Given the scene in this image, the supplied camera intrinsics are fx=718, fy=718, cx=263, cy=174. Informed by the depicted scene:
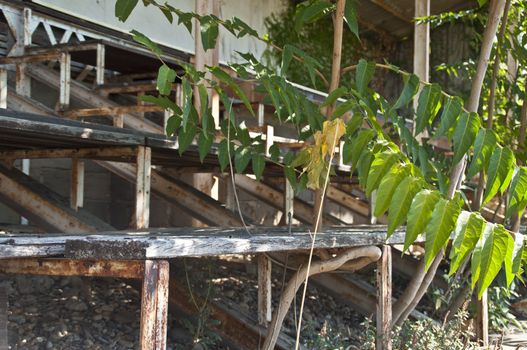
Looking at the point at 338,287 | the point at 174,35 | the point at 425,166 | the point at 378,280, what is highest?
the point at 174,35

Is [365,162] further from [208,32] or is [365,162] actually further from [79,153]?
[79,153]

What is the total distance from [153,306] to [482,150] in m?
1.80

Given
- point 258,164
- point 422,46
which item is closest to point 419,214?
point 258,164

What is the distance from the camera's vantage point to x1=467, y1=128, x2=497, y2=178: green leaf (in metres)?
3.56

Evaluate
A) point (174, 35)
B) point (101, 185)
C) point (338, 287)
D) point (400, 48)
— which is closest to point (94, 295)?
point (338, 287)

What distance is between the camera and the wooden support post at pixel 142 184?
4.84m

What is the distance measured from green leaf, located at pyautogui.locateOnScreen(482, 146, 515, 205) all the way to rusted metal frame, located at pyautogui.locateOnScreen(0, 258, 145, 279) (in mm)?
1693

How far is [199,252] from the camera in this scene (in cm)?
317

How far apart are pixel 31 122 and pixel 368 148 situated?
1.88 metres

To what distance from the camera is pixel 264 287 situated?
5.35 meters

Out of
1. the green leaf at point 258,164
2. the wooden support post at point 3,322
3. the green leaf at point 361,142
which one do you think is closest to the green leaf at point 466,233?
the green leaf at point 361,142

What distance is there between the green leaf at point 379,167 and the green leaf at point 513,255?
2.01 ft

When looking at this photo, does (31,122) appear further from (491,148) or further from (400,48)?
(400,48)

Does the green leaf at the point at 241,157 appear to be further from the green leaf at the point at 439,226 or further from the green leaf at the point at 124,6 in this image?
the green leaf at the point at 439,226
